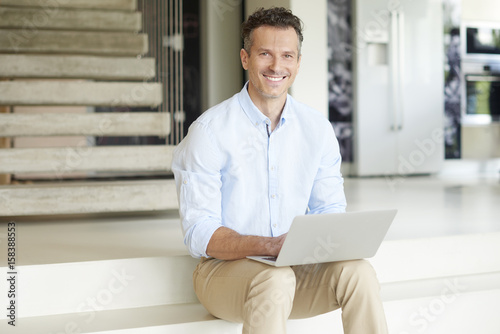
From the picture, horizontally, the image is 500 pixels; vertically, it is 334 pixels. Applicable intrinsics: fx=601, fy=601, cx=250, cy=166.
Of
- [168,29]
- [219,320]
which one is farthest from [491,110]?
[219,320]

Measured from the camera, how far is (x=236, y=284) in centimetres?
165

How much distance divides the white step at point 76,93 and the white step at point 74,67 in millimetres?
164

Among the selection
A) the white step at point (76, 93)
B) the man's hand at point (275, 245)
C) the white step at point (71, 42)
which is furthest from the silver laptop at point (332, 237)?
the white step at point (71, 42)

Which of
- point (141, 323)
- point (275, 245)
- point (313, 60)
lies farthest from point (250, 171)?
point (313, 60)

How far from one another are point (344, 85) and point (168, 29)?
6.11 feet

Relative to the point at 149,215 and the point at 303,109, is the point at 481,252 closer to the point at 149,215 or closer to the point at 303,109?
the point at 303,109

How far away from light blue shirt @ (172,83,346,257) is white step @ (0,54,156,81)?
204cm

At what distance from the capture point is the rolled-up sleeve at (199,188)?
1.73m

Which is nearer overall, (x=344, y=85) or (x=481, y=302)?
(x=481, y=302)

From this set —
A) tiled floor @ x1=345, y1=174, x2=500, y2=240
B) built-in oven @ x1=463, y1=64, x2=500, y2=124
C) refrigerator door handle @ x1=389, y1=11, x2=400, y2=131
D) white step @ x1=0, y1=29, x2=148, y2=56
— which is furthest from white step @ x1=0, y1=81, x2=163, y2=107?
built-in oven @ x1=463, y1=64, x2=500, y2=124

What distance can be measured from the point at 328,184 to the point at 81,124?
6.18 ft

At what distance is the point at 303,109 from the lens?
6.40 feet

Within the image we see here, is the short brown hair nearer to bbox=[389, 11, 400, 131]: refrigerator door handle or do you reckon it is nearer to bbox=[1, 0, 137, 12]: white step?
bbox=[1, 0, 137, 12]: white step

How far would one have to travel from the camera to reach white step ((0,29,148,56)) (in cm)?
365
